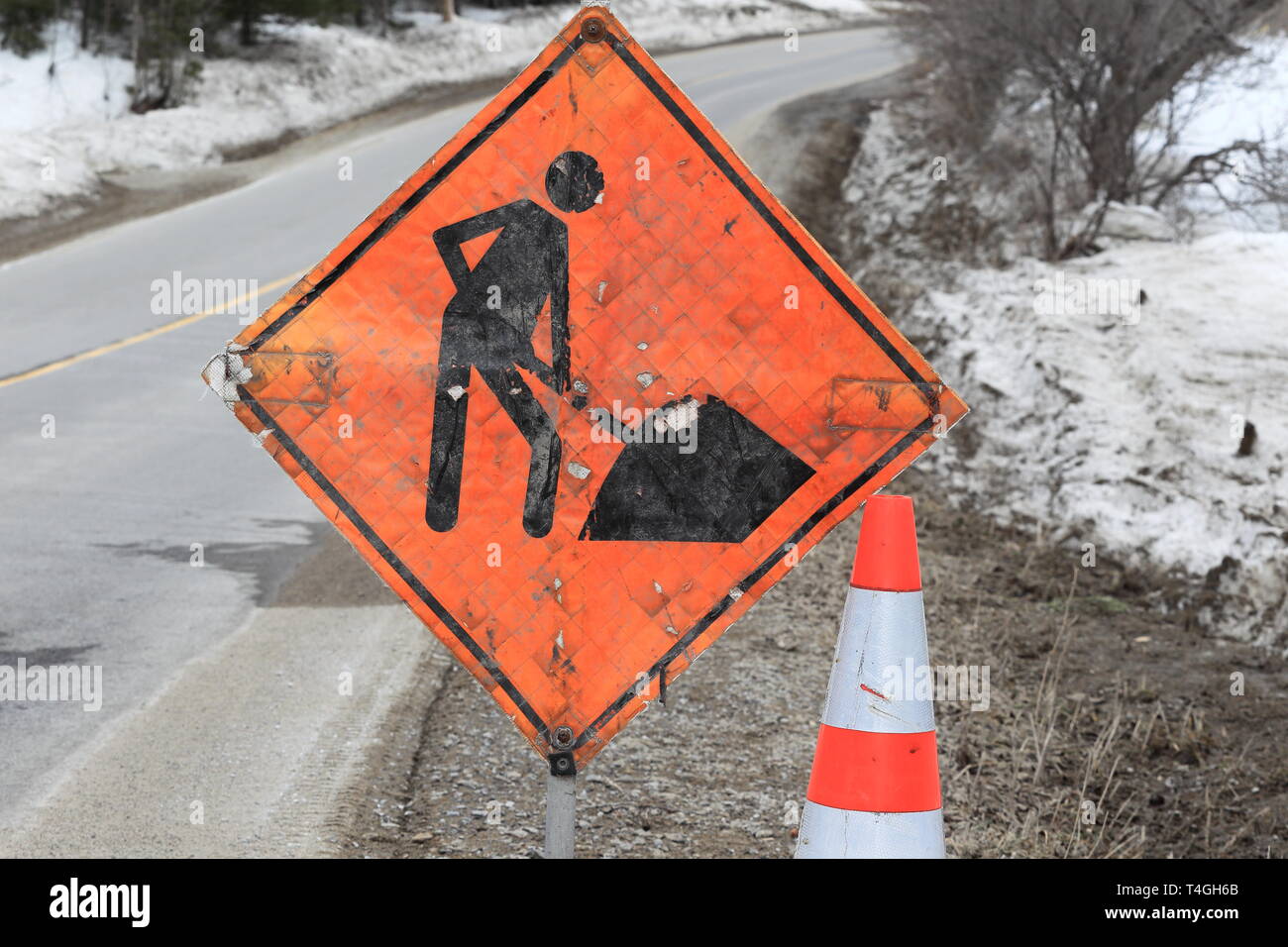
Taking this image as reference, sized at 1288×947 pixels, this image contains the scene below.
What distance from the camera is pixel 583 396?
106 inches

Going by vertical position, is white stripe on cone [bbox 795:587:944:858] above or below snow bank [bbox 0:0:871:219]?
below

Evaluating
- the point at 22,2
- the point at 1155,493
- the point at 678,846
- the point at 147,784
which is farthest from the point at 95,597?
the point at 22,2

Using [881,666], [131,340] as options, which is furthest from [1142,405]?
[131,340]

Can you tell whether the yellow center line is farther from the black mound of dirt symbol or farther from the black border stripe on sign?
the black mound of dirt symbol

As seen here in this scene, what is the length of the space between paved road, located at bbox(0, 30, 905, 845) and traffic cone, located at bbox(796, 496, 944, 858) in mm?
2548

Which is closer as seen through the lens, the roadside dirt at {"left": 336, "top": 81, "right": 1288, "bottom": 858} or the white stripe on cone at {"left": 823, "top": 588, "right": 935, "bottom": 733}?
the white stripe on cone at {"left": 823, "top": 588, "right": 935, "bottom": 733}

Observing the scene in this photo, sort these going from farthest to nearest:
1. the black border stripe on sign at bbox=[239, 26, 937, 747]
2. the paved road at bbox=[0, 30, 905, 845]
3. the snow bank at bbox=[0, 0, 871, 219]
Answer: the snow bank at bbox=[0, 0, 871, 219] < the paved road at bbox=[0, 30, 905, 845] < the black border stripe on sign at bbox=[239, 26, 937, 747]

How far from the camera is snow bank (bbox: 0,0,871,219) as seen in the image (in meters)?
19.4

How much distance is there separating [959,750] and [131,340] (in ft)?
31.8

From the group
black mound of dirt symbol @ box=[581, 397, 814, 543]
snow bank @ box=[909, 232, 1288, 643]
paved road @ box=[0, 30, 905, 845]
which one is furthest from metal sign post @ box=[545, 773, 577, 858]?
snow bank @ box=[909, 232, 1288, 643]

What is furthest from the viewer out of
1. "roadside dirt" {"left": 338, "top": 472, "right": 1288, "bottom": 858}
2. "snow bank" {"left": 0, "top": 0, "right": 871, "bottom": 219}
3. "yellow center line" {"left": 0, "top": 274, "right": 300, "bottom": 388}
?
A: "snow bank" {"left": 0, "top": 0, "right": 871, "bottom": 219}

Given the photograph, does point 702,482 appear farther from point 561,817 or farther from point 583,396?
point 561,817

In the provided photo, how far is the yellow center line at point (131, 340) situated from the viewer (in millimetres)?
10680
